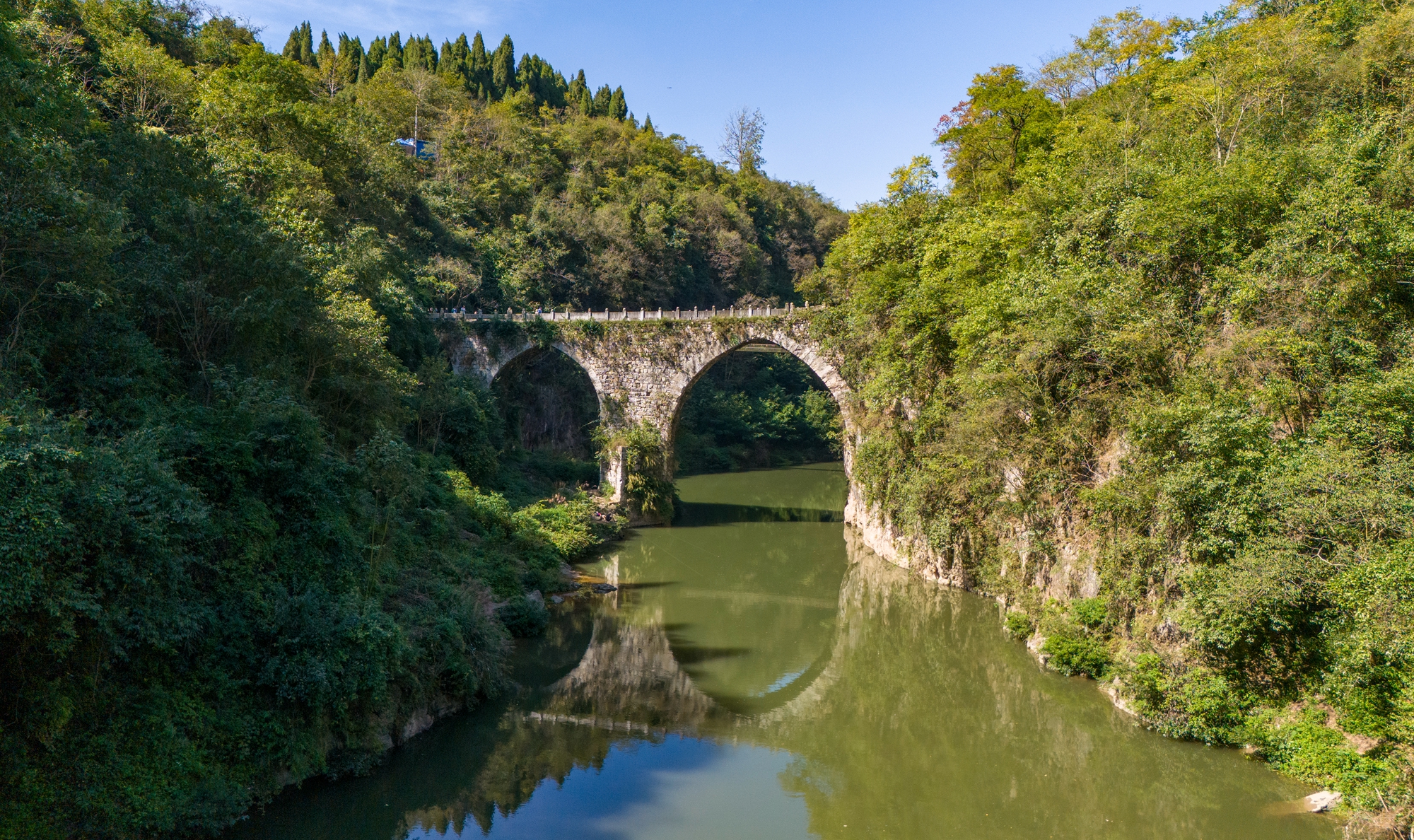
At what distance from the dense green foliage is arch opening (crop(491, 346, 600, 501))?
423cm

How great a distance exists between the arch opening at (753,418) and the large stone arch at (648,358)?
10.1 m

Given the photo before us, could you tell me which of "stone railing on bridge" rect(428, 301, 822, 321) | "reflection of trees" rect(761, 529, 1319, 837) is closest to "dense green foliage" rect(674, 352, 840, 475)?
"stone railing on bridge" rect(428, 301, 822, 321)

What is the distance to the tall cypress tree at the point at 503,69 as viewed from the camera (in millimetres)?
55094

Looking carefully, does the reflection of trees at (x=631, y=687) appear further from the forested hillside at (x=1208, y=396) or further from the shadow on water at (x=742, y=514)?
the shadow on water at (x=742, y=514)

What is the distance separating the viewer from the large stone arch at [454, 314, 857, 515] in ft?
78.3

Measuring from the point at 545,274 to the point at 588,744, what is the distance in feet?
89.8

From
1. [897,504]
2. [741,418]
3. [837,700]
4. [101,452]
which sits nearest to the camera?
[101,452]

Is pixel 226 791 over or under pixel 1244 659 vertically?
under

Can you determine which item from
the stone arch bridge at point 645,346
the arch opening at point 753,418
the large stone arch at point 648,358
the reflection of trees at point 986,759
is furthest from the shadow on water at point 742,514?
the reflection of trees at point 986,759

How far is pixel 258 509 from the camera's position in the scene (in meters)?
9.20

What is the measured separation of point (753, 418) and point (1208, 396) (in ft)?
94.5

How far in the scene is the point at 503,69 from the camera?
182ft

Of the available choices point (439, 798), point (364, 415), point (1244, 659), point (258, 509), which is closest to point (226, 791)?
point (439, 798)

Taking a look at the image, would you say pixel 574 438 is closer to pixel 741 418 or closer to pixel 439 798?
pixel 741 418
